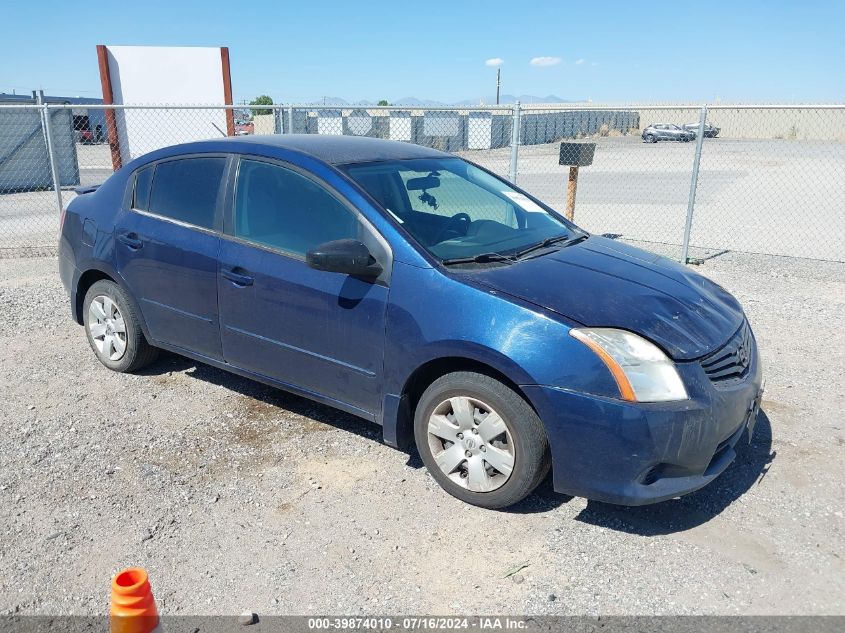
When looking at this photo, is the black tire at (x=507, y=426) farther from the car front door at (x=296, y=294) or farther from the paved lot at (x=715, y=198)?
the paved lot at (x=715, y=198)

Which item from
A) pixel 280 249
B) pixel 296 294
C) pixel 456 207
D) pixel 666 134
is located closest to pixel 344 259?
pixel 296 294

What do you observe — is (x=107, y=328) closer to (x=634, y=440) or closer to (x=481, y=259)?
(x=481, y=259)

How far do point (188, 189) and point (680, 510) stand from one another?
341 centimetres

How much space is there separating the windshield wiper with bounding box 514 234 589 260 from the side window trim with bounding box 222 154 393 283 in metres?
0.73

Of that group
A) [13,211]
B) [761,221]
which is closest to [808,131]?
[761,221]

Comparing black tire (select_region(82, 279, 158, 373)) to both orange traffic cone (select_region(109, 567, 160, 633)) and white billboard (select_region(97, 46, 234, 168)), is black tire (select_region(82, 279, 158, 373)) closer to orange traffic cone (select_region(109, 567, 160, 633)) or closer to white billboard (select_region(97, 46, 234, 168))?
orange traffic cone (select_region(109, 567, 160, 633))

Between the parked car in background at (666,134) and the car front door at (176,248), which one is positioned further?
the parked car in background at (666,134)

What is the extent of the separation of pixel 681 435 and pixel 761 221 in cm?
1159

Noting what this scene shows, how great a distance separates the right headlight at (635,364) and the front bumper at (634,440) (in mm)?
41

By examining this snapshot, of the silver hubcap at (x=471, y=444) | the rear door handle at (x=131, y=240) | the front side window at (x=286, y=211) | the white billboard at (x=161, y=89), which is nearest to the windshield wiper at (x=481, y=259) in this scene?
the front side window at (x=286, y=211)

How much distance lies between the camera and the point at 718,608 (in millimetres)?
2779

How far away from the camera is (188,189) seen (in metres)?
4.39

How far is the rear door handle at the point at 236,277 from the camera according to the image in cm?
394

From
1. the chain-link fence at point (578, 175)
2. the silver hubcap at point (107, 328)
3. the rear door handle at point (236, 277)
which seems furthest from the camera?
the chain-link fence at point (578, 175)
